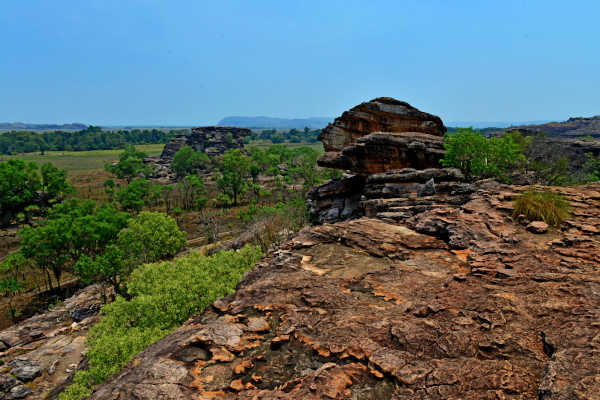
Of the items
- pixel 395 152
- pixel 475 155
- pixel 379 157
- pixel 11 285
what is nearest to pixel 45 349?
pixel 11 285

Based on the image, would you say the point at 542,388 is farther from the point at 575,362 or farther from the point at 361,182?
the point at 361,182

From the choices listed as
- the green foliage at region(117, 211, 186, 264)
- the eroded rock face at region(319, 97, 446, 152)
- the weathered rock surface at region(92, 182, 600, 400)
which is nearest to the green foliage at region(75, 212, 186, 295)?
the green foliage at region(117, 211, 186, 264)

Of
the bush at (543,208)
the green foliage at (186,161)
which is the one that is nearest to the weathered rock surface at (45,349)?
the bush at (543,208)

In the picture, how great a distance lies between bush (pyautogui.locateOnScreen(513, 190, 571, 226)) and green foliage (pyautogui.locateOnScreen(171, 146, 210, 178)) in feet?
356

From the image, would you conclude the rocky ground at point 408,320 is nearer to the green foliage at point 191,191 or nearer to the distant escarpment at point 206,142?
the green foliage at point 191,191

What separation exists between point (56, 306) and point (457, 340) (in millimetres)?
42046

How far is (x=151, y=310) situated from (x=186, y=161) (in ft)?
324

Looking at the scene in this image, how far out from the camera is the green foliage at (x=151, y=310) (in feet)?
53.0

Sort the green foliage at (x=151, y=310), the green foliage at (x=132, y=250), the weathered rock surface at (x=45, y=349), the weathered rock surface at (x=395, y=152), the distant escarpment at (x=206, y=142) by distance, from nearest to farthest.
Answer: the green foliage at (x=151, y=310)
the weathered rock surface at (x=45, y=349)
the weathered rock surface at (x=395, y=152)
the green foliage at (x=132, y=250)
the distant escarpment at (x=206, y=142)

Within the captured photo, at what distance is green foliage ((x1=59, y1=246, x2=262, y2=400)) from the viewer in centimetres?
1616

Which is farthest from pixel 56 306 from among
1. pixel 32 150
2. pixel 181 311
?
pixel 32 150

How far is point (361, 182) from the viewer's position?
1357 inches

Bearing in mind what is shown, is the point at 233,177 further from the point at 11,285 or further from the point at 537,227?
the point at 537,227

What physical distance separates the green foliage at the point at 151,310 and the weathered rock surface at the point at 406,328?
28.3 feet
